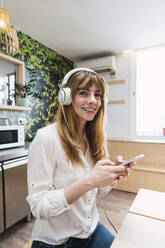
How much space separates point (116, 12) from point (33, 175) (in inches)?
86.7

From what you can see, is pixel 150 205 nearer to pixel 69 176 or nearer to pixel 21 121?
pixel 69 176

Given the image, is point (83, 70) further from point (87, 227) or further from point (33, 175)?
point (87, 227)

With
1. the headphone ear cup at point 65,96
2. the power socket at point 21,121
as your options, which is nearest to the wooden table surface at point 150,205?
the headphone ear cup at point 65,96

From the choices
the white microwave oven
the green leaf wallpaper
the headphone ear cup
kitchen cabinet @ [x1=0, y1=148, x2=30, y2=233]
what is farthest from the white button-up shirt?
the green leaf wallpaper

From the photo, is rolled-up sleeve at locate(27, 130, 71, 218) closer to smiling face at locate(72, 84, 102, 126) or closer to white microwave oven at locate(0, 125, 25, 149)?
smiling face at locate(72, 84, 102, 126)

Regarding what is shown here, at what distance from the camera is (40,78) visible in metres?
2.82

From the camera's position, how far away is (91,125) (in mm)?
1084

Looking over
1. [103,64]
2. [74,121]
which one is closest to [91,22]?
[103,64]

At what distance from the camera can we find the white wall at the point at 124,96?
10.7ft

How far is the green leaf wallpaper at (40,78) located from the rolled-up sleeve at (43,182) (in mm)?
1636

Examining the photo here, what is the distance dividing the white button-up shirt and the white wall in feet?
8.73

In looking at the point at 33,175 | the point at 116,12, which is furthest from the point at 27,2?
the point at 33,175

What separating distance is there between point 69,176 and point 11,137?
4.76ft

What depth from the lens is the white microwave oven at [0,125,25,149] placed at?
6.04 ft
